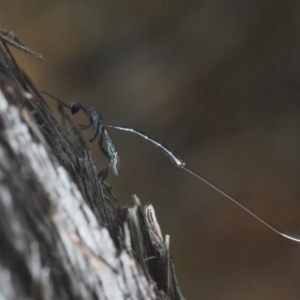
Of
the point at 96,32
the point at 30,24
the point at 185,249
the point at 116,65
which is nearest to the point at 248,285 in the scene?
the point at 185,249

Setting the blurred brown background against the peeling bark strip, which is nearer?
the peeling bark strip

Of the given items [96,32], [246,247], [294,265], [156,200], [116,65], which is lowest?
[294,265]

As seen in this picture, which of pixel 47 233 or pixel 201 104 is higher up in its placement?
pixel 201 104

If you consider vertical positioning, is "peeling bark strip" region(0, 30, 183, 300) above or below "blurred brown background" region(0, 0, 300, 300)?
below

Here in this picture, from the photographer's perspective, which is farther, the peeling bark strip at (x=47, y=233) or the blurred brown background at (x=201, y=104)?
the blurred brown background at (x=201, y=104)

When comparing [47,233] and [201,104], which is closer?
[47,233]

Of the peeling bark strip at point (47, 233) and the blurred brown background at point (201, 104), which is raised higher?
the blurred brown background at point (201, 104)

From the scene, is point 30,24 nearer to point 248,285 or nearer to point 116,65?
point 116,65

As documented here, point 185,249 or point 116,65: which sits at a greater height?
point 116,65
